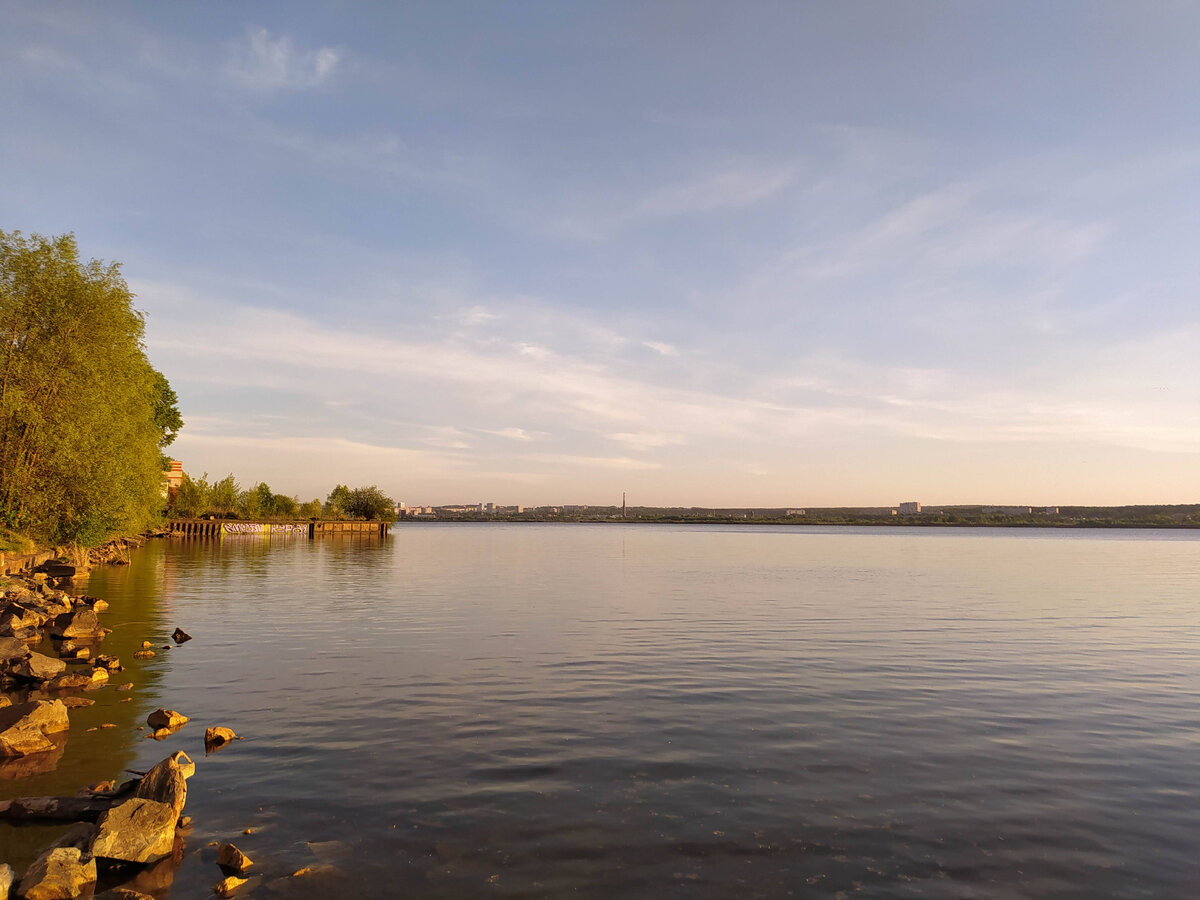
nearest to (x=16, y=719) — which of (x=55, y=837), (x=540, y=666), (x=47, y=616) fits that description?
(x=55, y=837)

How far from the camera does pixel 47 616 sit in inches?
1184

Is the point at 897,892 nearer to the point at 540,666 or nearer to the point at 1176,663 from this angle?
the point at 540,666

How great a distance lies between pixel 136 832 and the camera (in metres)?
9.80

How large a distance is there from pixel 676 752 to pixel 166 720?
11103 mm

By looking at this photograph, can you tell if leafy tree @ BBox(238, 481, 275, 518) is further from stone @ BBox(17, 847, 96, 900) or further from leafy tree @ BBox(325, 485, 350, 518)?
stone @ BBox(17, 847, 96, 900)

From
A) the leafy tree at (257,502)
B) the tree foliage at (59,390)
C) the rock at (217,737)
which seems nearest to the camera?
the rock at (217,737)

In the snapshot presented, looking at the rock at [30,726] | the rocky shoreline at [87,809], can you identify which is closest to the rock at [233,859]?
the rocky shoreline at [87,809]

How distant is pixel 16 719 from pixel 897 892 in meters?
16.7

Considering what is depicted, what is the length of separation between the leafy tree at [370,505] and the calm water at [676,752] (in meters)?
141

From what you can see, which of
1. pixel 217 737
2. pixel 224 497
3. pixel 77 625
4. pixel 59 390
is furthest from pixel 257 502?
pixel 217 737

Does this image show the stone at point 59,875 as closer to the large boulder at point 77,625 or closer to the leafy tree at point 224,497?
the large boulder at point 77,625

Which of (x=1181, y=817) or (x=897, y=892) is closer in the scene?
(x=897, y=892)

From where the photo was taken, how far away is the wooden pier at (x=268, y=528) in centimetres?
12598

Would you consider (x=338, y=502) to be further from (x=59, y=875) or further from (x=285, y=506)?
(x=59, y=875)
